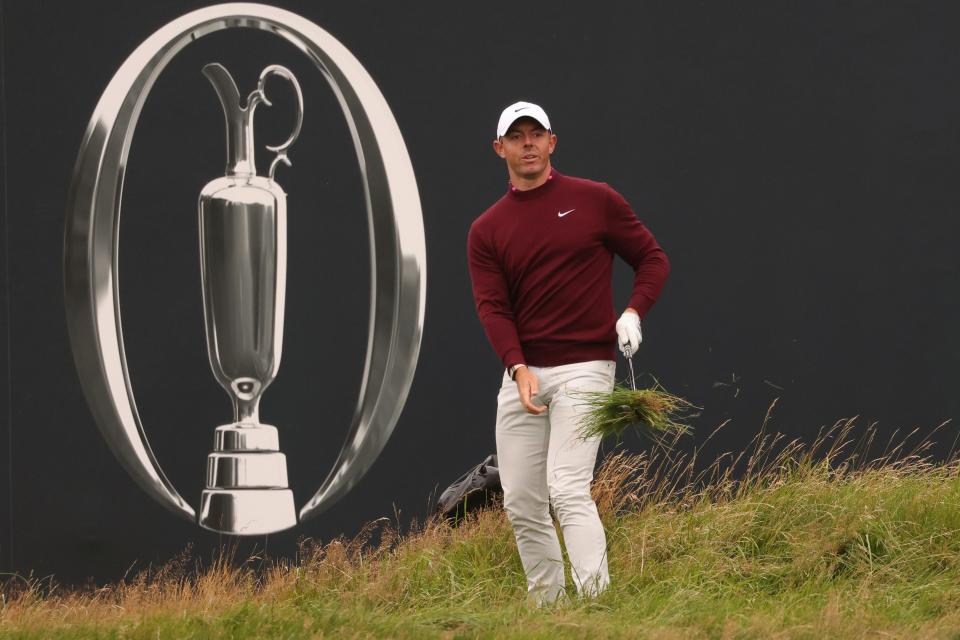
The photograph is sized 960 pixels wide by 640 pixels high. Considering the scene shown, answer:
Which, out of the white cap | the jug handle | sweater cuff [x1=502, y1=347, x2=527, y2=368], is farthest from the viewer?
the jug handle

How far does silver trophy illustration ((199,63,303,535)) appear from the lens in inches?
280

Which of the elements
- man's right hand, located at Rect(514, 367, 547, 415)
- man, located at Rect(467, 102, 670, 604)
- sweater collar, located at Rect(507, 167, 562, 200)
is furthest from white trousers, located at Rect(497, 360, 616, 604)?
sweater collar, located at Rect(507, 167, 562, 200)

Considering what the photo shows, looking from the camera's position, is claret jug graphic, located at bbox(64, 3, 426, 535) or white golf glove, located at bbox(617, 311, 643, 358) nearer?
white golf glove, located at bbox(617, 311, 643, 358)

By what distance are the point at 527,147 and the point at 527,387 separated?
101cm

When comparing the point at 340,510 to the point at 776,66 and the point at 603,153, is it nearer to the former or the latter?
the point at 603,153

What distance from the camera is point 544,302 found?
18.1ft

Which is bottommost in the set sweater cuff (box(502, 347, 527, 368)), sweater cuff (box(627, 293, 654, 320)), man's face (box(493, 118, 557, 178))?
sweater cuff (box(502, 347, 527, 368))

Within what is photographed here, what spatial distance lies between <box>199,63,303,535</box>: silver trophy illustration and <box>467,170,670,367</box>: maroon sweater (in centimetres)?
189

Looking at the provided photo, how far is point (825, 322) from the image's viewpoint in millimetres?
7688

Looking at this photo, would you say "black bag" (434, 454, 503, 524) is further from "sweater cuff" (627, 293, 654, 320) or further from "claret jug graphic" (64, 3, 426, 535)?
"sweater cuff" (627, 293, 654, 320)

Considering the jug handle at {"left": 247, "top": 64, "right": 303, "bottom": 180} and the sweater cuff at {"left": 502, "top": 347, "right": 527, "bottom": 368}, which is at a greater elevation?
the jug handle at {"left": 247, "top": 64, "right": 303, "bottom": 180}

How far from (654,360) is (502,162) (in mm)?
1427

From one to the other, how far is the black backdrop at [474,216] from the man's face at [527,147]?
6.39 feet

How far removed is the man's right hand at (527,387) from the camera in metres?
5.31
